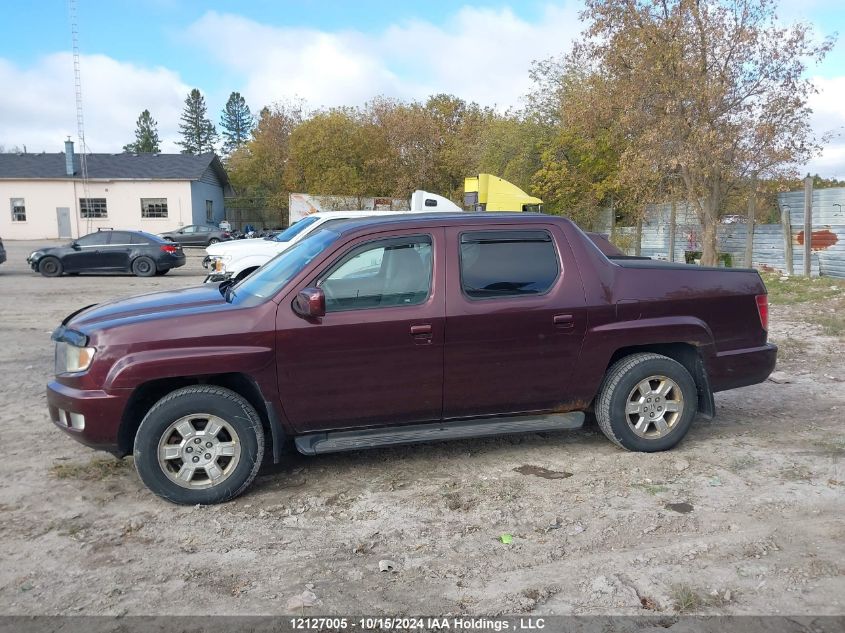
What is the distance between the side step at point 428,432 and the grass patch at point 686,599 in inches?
66.7

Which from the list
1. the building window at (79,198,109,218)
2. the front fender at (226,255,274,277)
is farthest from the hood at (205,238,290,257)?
the building window at (79,198,109,218)

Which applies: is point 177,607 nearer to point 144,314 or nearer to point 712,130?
point 144,314

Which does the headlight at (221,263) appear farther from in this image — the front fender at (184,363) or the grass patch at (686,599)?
the grass patch at (686,599)

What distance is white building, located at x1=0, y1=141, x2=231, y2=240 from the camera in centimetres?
4309

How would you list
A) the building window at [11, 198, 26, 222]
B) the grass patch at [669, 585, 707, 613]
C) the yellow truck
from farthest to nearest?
1. the building window at [11, 198, 26, 222]
2. the yellow truck
3. the grass patch at [669, 585, 707, 613]

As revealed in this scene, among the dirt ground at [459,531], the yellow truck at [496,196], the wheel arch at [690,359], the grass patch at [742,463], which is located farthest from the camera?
the yellow truck at [496,196]

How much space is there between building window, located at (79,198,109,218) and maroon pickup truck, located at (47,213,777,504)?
42.9 m

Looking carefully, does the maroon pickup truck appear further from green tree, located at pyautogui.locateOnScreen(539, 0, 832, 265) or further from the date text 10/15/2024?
green tree, located at pyautogui.locateOnScreen(539, 0, 832, 265)

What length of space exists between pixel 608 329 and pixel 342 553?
2440 millimetres

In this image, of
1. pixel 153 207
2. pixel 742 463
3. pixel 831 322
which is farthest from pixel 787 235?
pixel 153 207

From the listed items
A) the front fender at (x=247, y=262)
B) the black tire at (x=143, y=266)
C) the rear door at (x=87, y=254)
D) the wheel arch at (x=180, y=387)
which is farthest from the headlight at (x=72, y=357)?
the rear door at (x=87, y=254)

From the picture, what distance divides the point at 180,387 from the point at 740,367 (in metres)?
4.12

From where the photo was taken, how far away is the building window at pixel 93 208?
4344cm

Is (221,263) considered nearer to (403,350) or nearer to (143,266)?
(143,266)
